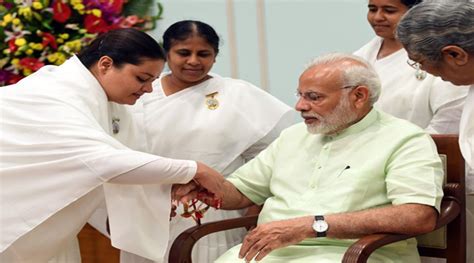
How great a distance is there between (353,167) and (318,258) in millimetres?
380

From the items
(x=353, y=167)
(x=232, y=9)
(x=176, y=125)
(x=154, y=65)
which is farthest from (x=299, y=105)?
(x=232, y=9)

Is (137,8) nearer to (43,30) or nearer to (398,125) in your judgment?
(43,30)

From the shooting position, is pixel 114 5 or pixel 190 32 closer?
pixel 190 32

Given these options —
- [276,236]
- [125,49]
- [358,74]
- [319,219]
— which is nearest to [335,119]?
[358,74]

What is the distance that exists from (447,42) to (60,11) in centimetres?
247

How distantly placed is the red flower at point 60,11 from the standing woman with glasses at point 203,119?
89cm

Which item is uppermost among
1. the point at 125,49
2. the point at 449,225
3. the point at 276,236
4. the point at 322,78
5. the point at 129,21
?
the point at 125,49

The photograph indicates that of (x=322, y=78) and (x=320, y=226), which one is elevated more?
(x=322, y=78)

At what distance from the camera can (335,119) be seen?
136 inches

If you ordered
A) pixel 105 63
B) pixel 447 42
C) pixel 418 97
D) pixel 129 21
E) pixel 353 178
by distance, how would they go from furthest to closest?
pixel 129 21 → pixel 418 97 → pixel 105 63 → pixel 353 178 → pixel 447 42

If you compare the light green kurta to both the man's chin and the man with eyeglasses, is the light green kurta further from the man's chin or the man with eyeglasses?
the man with eyeglasses

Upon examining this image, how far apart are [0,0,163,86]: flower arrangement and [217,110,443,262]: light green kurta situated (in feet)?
5.77

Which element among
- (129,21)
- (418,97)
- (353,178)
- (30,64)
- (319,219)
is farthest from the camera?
(129,21)

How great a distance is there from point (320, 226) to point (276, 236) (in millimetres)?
158
